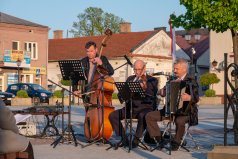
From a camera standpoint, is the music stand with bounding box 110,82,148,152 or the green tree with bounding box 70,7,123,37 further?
the green tree with bounding box 70,7,123,37

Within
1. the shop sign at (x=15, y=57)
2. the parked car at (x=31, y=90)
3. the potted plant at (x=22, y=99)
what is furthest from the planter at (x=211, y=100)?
the shop sign at (x=15, y=57)

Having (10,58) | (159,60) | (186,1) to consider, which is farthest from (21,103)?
(186,1)

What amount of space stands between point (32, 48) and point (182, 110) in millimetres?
50137

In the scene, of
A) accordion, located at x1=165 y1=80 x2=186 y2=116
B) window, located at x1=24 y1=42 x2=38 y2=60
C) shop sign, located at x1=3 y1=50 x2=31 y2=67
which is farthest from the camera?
window, located at x1=24 y1=42 x2=38 y2=60

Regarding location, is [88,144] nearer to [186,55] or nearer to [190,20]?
[190,20]

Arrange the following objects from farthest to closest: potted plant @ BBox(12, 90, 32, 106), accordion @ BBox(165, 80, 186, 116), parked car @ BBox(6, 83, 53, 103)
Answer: parked car @ BBox(6, 83, 53, 103) < potted plant @ BBox(12, 90, 32, 106) < accordion @ BBox(165, 80, 186, 116)

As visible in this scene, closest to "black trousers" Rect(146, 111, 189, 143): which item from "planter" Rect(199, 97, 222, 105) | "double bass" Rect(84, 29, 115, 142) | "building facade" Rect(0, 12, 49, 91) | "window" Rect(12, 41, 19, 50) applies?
"double bass" Rect(84, 29, 115, 142)

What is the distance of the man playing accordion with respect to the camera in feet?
36.4

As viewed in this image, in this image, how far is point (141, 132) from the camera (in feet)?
38.9

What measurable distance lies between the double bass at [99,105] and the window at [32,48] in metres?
48.2

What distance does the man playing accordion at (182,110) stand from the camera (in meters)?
11.1

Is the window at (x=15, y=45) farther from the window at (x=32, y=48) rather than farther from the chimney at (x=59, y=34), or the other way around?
the chimney at (x=59, y=34)

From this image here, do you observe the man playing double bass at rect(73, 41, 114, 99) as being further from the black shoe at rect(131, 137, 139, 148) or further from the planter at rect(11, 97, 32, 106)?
the planter at rect(11, 97, 32, 106)

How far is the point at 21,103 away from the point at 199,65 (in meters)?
33.4
